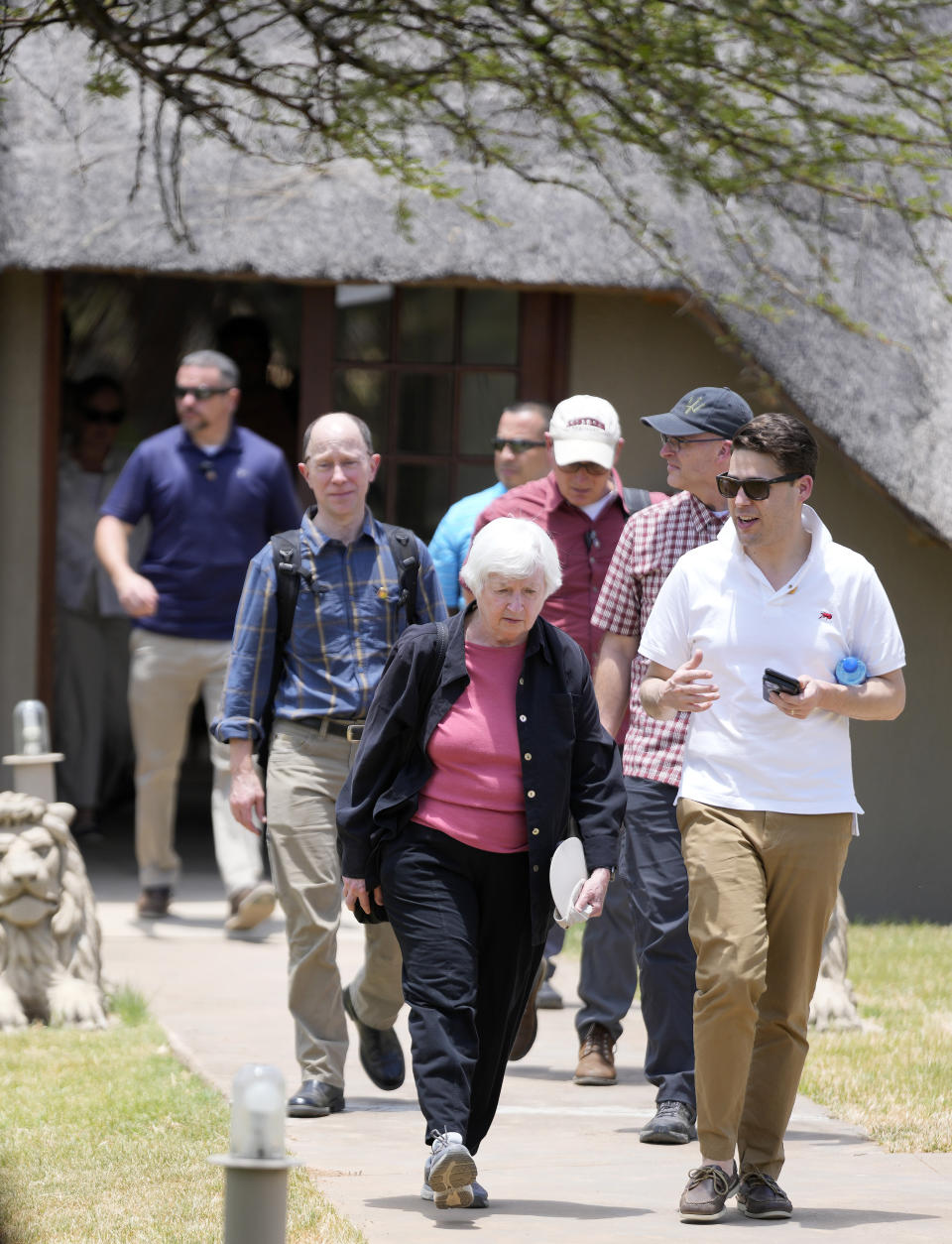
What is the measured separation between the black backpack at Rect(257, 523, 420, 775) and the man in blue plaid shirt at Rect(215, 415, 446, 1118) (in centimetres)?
2

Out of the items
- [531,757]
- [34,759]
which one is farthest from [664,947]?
[34,759]

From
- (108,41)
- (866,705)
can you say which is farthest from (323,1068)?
(108,41)

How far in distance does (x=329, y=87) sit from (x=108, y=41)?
39.5 inches

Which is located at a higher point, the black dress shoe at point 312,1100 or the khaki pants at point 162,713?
the khaki pants at point 162,713

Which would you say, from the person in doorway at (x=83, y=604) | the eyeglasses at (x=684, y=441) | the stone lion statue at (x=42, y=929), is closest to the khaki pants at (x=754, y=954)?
the eyeglasses at (x=684, y=441)

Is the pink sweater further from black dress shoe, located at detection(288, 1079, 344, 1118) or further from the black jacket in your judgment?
black dress shoe, located at detection(288, 1079, 344, 1118)

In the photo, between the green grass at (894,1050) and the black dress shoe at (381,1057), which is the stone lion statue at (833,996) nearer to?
the green grass at (894,1050)

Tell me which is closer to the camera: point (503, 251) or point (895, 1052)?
point (895, 1052)

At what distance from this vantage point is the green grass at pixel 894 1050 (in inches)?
214

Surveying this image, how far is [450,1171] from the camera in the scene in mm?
4246

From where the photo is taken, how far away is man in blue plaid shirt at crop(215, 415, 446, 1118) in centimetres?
543

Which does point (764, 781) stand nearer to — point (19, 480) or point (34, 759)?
point (34, 759)

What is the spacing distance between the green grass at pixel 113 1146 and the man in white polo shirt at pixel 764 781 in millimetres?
937

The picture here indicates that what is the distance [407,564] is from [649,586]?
723 millimetres
